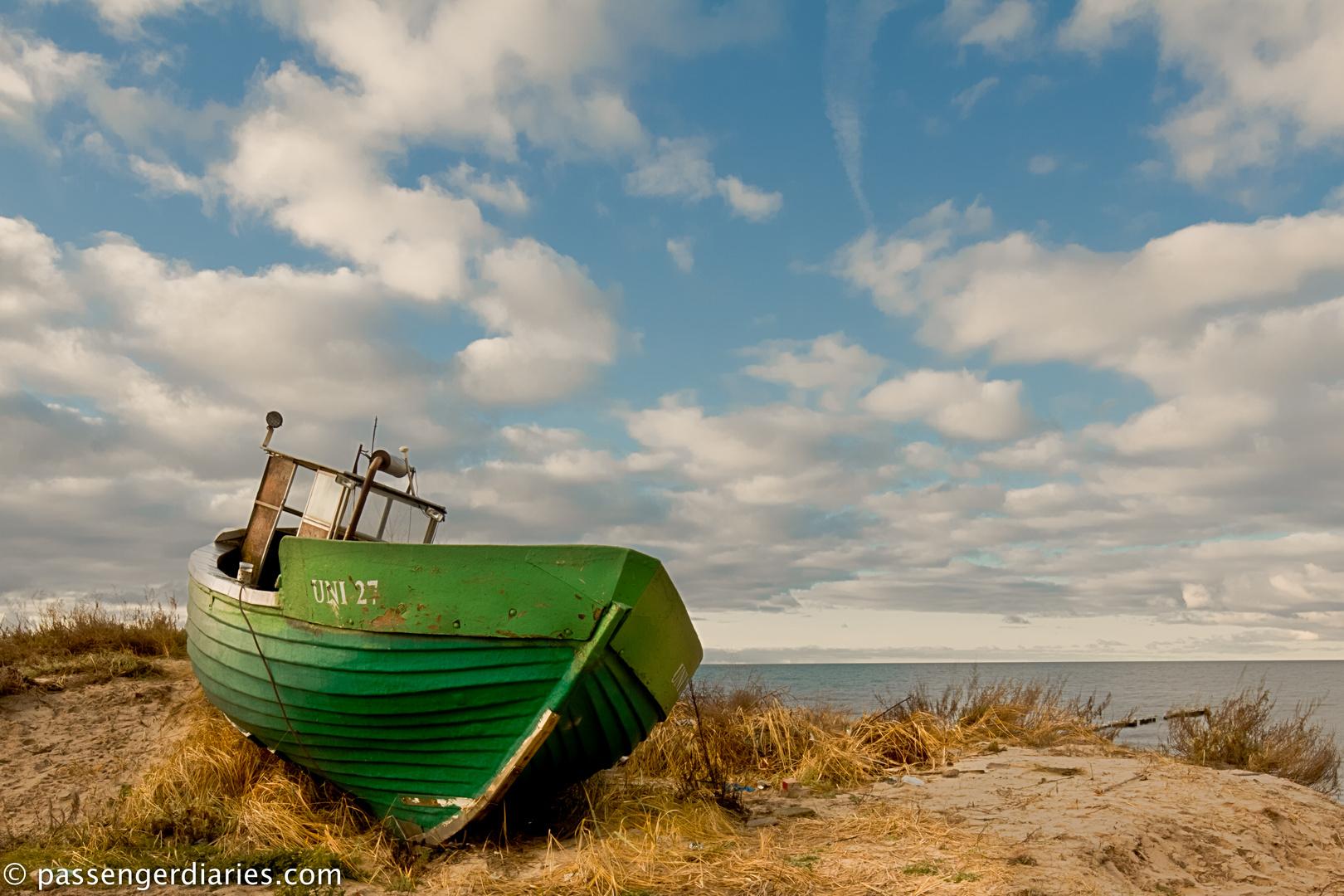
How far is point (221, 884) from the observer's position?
538 centimetres

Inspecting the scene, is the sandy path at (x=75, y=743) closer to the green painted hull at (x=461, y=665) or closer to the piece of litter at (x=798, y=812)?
the green painted hull at (x=461, y=665)

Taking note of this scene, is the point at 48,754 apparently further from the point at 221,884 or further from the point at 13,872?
the point at 221,884

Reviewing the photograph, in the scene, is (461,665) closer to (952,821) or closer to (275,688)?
(275,688)

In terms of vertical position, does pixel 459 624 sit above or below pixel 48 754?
above

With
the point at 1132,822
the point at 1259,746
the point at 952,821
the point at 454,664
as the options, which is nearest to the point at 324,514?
the point at 454,664

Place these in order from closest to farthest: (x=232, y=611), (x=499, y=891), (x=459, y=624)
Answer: (x=499, y=891), (x=459, y=624), (x=232, y=611)

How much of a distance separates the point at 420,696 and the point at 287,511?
13.4 feet

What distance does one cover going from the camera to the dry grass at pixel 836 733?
9.21m

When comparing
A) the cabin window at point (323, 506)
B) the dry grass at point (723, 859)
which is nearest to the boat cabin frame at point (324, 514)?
the cabin window at point (323, 506)

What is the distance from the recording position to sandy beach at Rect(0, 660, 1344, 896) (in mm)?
5375

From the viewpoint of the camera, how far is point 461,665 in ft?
17.9

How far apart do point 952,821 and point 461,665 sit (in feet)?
13.4

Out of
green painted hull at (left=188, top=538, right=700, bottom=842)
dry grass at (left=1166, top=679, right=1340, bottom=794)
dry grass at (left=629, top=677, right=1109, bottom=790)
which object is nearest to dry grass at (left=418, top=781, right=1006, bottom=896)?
green painted hull at (left=188, top=538, right=700, bottom=842)

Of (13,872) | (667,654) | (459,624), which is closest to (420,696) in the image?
(459,624)
